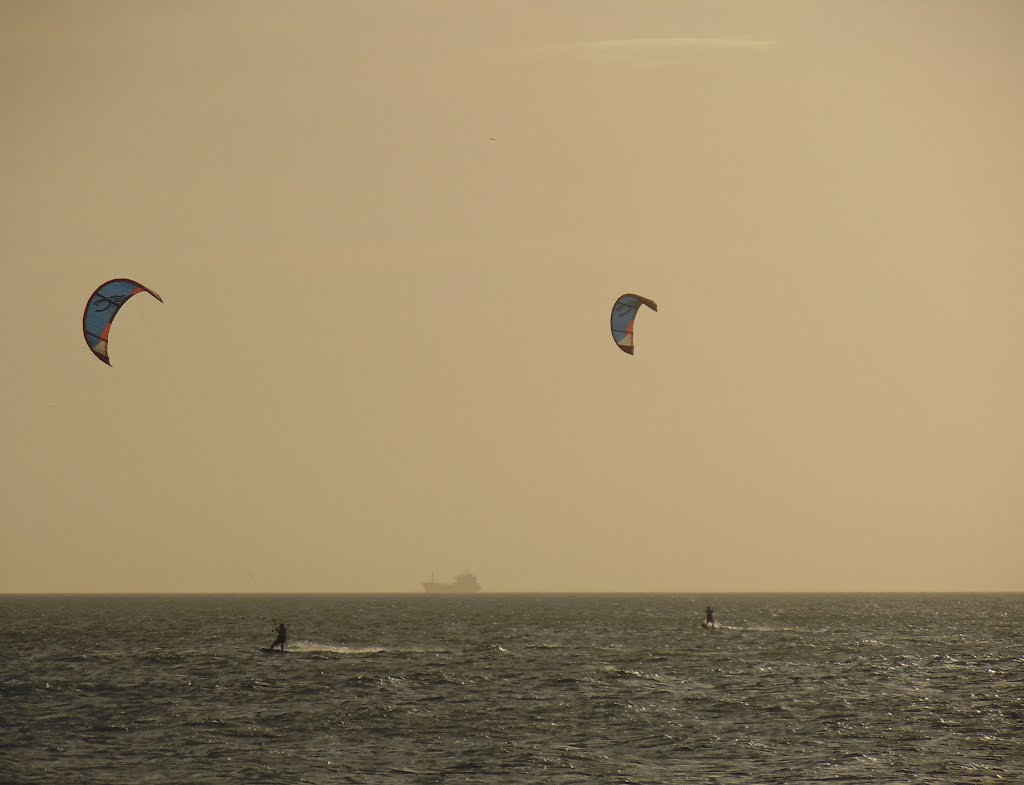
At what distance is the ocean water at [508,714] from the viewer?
31.0 m

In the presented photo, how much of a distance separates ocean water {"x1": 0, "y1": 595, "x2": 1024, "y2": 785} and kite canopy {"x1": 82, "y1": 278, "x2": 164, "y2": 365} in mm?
12326

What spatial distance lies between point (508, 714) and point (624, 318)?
21375 mm

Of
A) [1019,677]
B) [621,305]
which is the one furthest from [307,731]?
[1019,677]

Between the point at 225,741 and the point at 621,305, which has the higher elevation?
the point at 621,305

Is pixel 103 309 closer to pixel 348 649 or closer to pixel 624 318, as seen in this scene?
pixel 624 318

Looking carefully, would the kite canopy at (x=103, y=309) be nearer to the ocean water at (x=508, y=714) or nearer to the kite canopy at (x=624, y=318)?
the ocean water at (x=508, y=714)

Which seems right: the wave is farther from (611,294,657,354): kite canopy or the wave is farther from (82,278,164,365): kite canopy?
(82,278,164,365): kite canopy

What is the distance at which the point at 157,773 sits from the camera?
99.3 ft

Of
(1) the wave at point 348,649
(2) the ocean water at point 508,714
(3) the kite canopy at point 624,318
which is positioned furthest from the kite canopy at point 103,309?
(1) the wave at point 348,649

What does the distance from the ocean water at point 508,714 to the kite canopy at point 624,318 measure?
14.0 m

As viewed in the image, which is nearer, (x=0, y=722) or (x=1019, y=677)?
(x=0, y=722)

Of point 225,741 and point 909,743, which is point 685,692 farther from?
point 225,741

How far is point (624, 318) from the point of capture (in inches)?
2203

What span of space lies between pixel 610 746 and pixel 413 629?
210 feet
